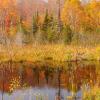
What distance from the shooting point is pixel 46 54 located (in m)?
27.6

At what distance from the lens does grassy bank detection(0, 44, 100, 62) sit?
87.7 feet

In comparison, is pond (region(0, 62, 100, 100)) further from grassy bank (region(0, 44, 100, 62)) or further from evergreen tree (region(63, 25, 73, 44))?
evergreen tree (region(63, 25, 73, 44))

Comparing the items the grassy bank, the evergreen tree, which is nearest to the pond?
the grassy bank

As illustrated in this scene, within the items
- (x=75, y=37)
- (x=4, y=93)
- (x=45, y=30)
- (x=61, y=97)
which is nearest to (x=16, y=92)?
(x=4, y=93)

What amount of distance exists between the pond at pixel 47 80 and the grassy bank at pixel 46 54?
100cm

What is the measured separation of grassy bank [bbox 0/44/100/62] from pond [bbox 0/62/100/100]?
1.00 m

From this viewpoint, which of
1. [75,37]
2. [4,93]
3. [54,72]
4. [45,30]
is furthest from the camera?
[45,30]

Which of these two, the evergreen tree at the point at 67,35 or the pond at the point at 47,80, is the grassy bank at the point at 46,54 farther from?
the evergreen tree at the point at 67,35

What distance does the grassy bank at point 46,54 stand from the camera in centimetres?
2672

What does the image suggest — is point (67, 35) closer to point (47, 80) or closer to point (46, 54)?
point (46, 54)

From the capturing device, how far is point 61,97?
15.7 metres

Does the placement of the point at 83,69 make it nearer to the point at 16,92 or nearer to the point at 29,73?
the point at 29,73

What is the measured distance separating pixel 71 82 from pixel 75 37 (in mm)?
18334

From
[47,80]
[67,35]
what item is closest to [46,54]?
[47,80]
